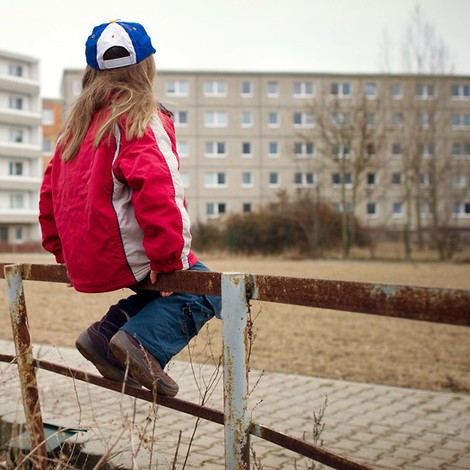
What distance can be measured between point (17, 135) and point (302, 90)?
84.6 feet

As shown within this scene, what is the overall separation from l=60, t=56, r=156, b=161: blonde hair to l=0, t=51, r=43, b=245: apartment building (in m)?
56.6

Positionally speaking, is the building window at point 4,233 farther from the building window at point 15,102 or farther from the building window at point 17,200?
the building window at point 15,102

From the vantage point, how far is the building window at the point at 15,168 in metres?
58.6

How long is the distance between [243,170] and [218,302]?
5731 centimetres

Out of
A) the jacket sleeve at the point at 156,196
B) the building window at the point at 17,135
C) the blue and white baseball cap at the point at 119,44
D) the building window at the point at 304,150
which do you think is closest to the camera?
the jacket sleeve at the point at 156,196

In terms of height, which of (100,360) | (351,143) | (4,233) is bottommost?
(4,233)

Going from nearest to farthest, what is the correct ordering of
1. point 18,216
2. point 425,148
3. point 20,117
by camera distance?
point 425,148 < point 18,216 < point 20,117

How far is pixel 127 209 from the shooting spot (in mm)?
2492

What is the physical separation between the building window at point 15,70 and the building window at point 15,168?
25.3 feet

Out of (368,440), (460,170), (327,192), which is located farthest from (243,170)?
(368,440)

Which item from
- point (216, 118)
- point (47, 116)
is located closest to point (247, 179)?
point (216, 118)

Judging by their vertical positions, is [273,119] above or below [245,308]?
above

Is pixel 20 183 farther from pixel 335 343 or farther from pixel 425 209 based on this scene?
pixel 335 343

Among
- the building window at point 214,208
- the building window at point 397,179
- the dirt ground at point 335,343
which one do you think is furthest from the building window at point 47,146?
the dirt ground at point 335,343
